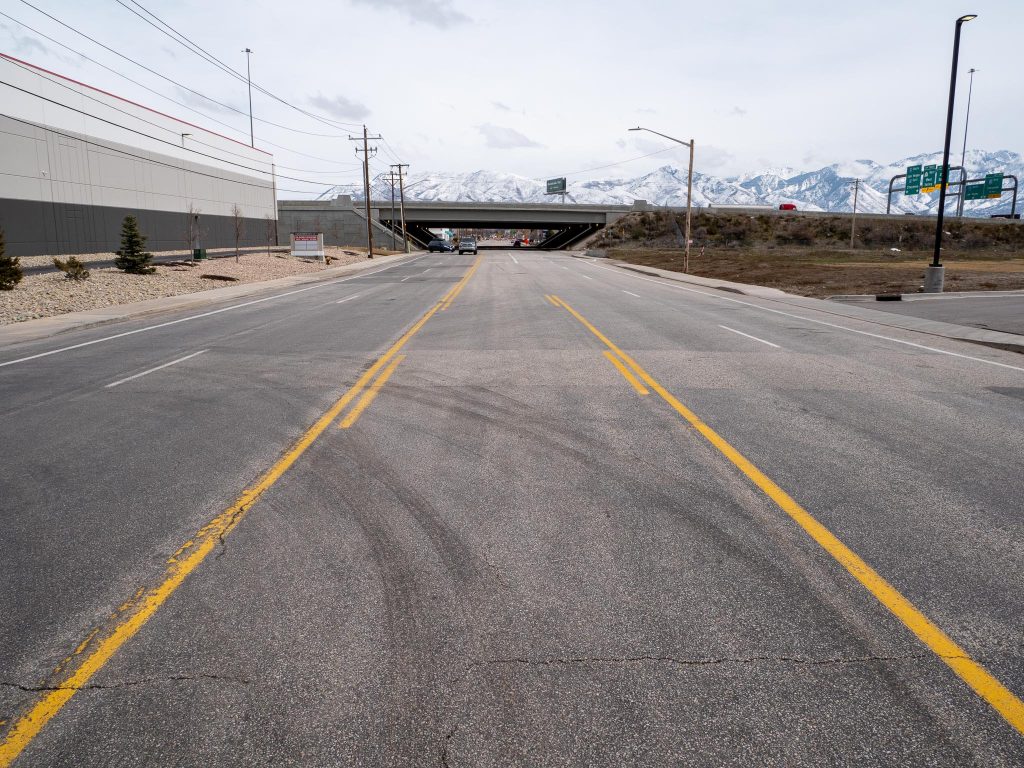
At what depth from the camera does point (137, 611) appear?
359 cm

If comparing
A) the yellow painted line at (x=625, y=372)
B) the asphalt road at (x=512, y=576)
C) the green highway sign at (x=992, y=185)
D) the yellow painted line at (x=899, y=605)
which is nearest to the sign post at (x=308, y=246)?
the yellow painted line at (x=625, y=372)

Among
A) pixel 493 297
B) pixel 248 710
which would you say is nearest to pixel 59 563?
pixel 248 710

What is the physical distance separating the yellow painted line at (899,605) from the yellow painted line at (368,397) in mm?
3697

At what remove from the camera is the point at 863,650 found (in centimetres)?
320

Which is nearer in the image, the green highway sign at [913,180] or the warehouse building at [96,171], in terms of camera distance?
the warehouse building at [96,171]

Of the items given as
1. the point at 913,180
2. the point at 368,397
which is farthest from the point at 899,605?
the point at 913,180

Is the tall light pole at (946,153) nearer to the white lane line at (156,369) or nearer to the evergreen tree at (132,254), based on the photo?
the white lane line at (156,369)

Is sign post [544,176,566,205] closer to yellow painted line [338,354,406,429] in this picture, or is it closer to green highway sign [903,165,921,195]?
→ green highway sign [903,165,921,195]

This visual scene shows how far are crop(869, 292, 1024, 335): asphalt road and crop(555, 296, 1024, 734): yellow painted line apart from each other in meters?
13.4

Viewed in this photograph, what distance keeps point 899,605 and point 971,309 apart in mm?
20416

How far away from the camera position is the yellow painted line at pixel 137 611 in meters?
2.74

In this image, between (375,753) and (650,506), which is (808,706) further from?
(650,506)

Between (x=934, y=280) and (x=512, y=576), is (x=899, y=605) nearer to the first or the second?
(x=512, y=576)

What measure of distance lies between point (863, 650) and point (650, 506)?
187 cm
